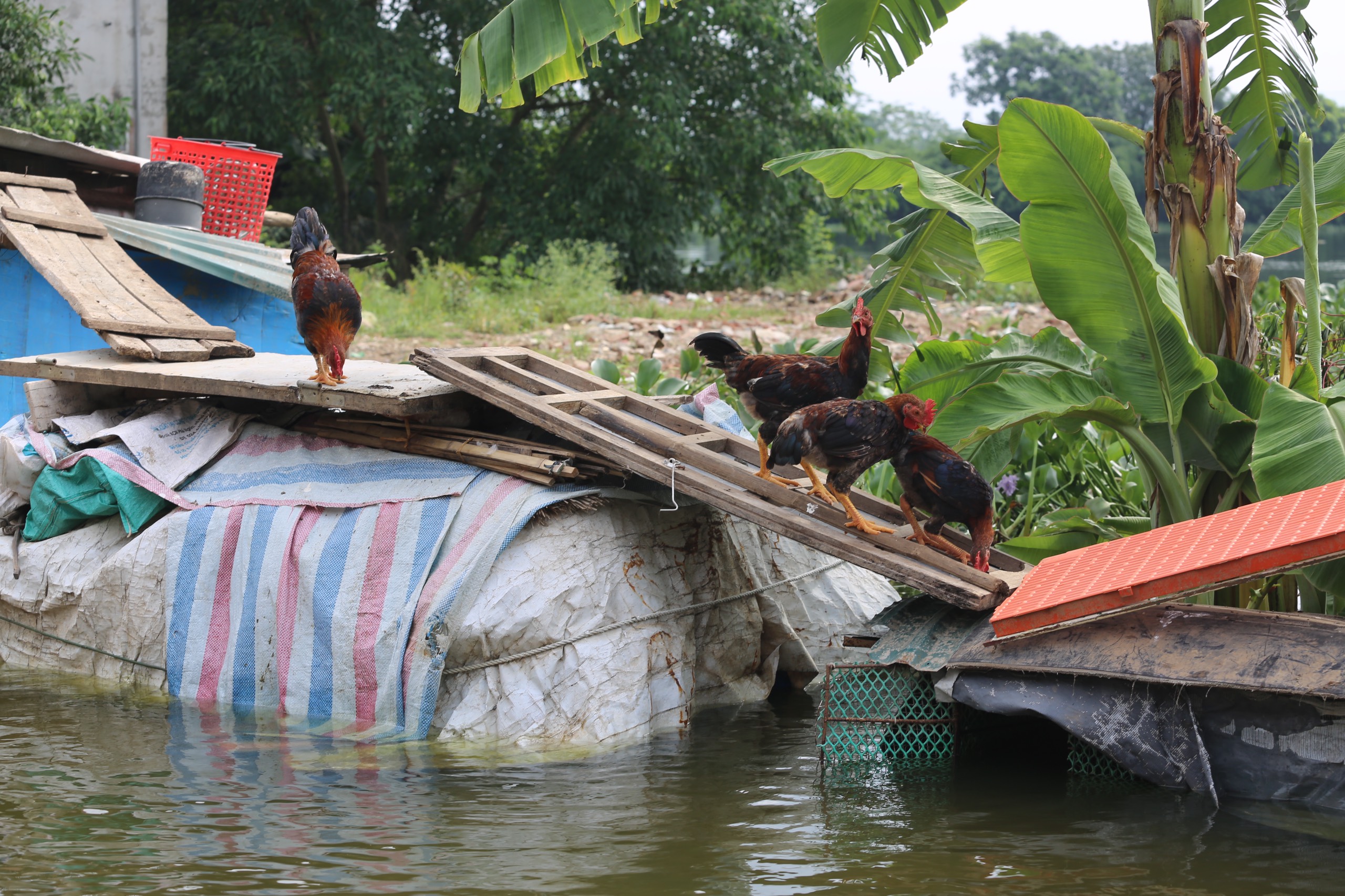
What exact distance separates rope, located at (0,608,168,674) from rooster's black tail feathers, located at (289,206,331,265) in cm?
210

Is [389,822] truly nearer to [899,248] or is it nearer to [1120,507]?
[899,248]

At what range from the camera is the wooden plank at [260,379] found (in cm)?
554

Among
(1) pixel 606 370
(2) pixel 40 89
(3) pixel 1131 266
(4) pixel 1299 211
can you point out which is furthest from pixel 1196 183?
(2) pixel 40 89

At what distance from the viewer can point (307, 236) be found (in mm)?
6184

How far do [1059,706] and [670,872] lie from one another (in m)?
1.56

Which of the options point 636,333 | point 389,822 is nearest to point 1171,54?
point 389,822

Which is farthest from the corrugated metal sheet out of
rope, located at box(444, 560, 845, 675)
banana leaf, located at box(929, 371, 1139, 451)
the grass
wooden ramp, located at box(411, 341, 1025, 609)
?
the grass

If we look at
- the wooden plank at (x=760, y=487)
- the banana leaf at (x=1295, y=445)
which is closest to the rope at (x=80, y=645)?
the wooden plank at (x=760, y=487)

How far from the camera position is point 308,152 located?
838 inches

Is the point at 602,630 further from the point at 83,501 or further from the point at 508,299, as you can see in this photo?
the point at 508,299

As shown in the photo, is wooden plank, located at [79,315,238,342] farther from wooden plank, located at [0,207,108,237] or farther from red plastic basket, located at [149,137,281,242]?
red plastic basket, located at [149,137,281,242]

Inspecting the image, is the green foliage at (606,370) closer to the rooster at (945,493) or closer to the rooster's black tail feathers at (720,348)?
the rooster's black tail feathers at (720,348)

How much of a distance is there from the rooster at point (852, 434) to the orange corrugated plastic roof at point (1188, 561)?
0.73 metres

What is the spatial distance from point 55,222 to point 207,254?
896 millimetres
